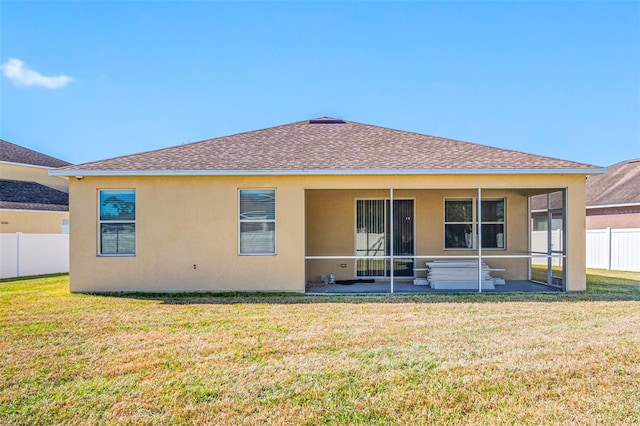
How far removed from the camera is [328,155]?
35.3 feet

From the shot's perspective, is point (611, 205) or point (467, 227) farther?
point (611, 205)

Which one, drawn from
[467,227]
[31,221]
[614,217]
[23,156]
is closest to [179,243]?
[467,227]

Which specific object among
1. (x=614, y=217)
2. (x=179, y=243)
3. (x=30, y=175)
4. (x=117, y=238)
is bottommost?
(x=179, y=243)

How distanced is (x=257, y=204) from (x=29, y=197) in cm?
1317

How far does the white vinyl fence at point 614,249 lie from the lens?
15242 millimetres

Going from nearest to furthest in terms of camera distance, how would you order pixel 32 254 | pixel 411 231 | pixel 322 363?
pixel 322 363 → pixel 411 231 → pixel 32 254

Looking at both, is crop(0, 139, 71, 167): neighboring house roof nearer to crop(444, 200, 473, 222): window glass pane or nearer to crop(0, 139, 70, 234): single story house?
crop(0, 139, 70, 234): single story house

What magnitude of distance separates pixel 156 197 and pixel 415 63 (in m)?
11.4

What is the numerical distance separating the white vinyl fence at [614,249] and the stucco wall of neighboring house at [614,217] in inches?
58.4

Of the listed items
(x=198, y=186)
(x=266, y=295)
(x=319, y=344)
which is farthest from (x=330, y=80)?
(x=319, y=344)

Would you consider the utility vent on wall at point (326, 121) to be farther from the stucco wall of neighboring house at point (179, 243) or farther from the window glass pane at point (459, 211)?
the stucco wall of neighboring house at point (179, 243)

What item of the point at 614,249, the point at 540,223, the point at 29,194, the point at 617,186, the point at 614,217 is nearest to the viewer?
the point at 614,249

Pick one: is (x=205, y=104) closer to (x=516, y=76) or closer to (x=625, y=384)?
(x=516, y=76)

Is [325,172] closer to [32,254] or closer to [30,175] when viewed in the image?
[32,254]
